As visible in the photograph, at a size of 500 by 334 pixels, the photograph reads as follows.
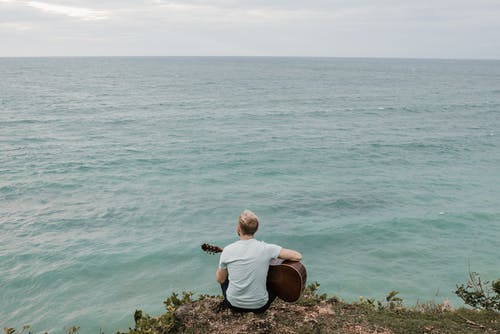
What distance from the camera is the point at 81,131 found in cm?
5178

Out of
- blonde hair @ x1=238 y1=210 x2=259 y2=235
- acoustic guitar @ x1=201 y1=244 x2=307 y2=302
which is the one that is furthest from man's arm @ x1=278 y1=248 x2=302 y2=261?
blonde hair @ x1=238 y1=210 x2=259 y2=235

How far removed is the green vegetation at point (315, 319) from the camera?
23.6ft

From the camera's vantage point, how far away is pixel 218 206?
27.4 m

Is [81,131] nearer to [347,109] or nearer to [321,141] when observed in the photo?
[321,141]

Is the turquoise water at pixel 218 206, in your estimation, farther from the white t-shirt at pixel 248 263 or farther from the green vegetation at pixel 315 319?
the white t-shirt at pixel 248 263

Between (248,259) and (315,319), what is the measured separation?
2.05 metres

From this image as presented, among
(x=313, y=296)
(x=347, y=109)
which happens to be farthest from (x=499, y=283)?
(x=347, y=109)

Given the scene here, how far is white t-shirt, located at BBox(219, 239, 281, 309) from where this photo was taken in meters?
6.48

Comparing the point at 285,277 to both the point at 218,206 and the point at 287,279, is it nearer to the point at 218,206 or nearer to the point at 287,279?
the point at 287,279

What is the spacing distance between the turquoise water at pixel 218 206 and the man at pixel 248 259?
10526mm

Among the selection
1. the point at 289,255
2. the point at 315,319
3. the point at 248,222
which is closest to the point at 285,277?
the point at 289,255

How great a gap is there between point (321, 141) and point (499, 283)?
3928 cm

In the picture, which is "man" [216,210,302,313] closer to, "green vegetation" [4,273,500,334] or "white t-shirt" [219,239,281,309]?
Answer: "white t-shirt" [219,239,281,309]

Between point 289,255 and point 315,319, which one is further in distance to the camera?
point 315,319
